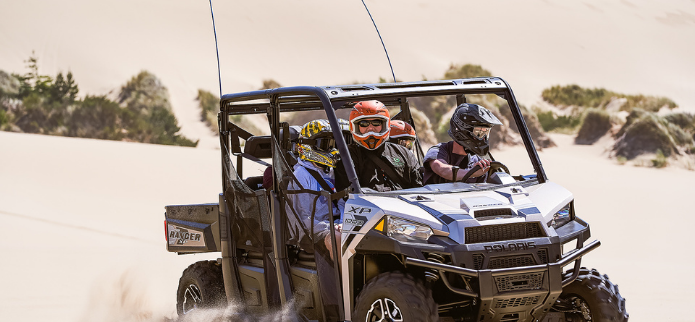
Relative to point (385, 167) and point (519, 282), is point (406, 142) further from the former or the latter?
point (519, 282)

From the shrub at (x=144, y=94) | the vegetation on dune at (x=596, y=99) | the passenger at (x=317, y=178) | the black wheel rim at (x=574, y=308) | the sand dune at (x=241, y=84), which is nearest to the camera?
the black wheel rim at (x=574, y=308)

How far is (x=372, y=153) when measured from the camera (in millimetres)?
6129

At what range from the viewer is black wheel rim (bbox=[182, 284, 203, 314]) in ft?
25.9

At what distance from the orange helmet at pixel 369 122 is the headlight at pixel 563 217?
1318mm

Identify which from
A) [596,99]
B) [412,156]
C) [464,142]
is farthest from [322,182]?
[596,99]

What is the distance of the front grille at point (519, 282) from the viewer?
4973 mm

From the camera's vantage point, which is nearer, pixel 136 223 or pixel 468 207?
pixel 468 207

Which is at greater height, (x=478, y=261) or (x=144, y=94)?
(x=144, y=94)

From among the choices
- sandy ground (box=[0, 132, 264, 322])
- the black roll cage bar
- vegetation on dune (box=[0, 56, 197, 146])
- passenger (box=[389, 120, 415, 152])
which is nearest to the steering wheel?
the black roll cage bar

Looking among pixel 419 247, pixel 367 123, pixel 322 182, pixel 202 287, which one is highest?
pixel 367 123

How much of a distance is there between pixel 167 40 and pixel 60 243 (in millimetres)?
29196

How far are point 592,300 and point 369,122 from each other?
75.5 inches

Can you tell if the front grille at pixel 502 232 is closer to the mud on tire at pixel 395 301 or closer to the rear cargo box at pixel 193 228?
the mud on tire at pixel 395 301

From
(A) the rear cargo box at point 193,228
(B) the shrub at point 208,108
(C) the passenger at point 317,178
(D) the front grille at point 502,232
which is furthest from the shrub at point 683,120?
(D) the front grille at point 502,232
